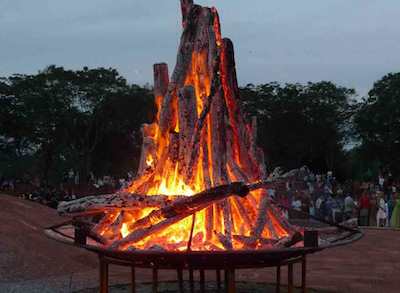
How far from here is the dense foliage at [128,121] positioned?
120 feet

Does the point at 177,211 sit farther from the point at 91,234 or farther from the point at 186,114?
the point at 186,114

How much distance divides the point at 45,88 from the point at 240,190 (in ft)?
112

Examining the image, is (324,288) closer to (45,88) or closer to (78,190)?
(78,190)

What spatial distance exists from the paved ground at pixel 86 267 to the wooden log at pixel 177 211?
3511 mm

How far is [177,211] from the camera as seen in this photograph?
214 inches

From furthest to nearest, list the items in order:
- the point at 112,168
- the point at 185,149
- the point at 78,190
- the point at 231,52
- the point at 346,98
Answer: the point at 346,98, the point at 112,168, the point at 78,190, the point at 231,52, the point at 185,149

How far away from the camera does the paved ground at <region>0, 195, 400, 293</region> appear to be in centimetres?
897

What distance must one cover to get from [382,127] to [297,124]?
5664mm

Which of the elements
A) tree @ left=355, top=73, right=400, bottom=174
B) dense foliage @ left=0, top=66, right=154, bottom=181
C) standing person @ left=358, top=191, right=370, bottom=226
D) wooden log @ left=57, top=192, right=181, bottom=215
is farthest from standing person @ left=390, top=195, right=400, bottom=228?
dense foliage @ left=0, top=66, right=154, bottom=181

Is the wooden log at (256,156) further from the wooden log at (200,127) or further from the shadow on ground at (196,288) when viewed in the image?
the shadow on ground at (196,288)

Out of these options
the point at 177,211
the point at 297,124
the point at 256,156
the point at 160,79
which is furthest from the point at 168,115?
the point at 297,124

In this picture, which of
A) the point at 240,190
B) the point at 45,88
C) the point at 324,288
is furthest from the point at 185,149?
the point at 45,88

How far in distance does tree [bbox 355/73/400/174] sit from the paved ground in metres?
24.9

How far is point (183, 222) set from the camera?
5.90 metres
